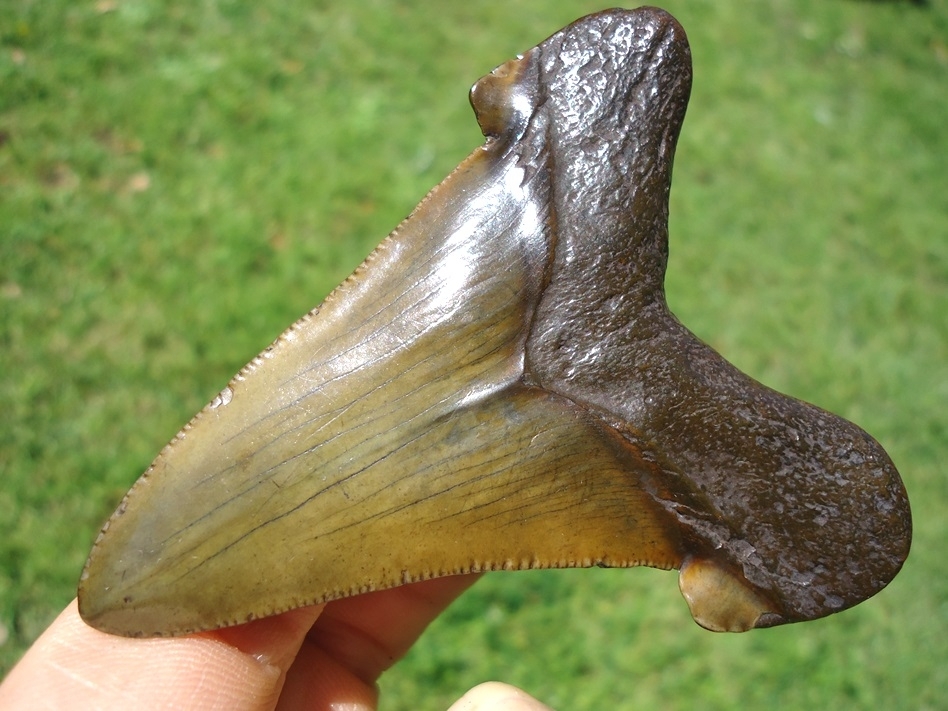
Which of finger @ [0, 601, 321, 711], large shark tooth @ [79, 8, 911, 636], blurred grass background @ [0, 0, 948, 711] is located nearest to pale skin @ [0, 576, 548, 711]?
finger @ [0, 601, 321, 711]

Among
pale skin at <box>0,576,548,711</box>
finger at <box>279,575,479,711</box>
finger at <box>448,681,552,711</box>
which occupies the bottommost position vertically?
finger at <box>279,575,479,711</box>

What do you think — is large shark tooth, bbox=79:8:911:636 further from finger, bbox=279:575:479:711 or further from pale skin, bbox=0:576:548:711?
finger, bbox=279:575:479:711

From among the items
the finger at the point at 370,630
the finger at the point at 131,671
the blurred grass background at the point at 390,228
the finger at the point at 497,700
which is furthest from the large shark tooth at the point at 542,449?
the blurred grass background at the point at 390,228

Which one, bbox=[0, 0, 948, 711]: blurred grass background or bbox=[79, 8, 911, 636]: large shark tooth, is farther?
bbox=[0, 0, 948, 711]: blurred grass background

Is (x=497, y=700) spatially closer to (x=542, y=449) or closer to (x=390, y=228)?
(x=542, y=449)

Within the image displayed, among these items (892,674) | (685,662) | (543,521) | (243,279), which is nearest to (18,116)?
(243,279)

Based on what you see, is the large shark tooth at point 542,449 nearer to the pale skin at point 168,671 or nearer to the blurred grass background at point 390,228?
the pale skin at point 168,671

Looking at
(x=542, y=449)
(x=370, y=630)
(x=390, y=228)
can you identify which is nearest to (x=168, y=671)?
(x=370, y=630)
